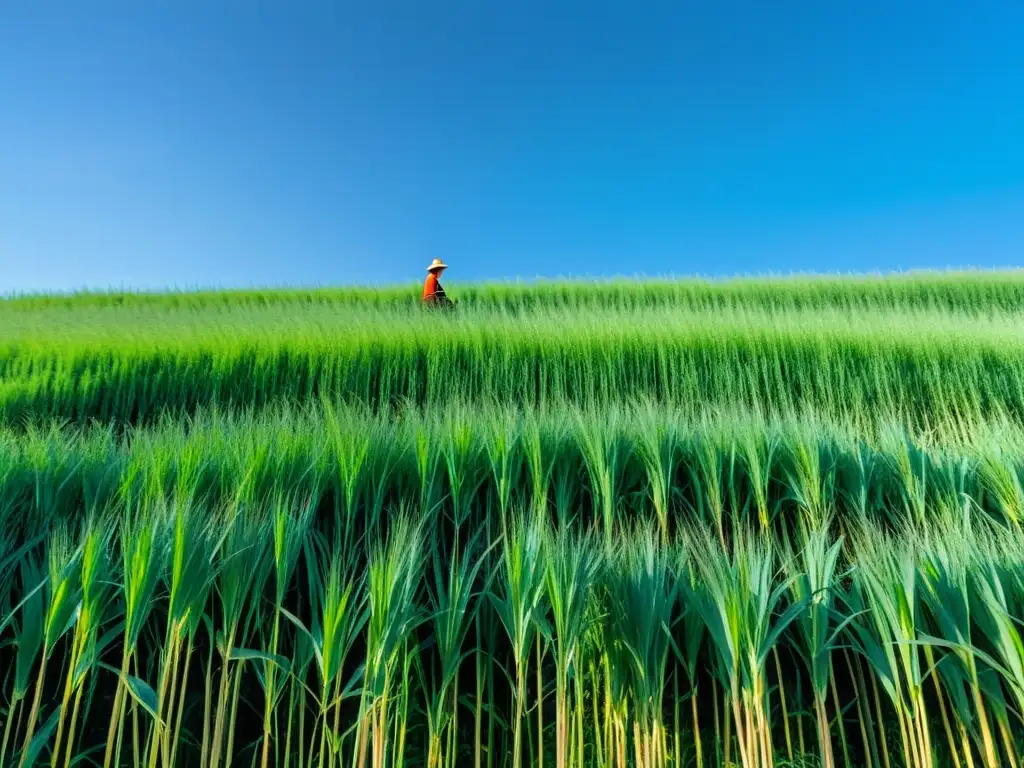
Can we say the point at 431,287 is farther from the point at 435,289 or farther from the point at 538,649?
the point at 538,649

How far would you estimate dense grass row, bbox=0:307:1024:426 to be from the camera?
3.71m

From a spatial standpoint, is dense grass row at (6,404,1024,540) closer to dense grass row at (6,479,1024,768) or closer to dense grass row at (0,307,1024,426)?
dense grass row at (6,479,1024,768)

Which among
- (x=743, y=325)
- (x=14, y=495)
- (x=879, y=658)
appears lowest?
(x=879, y=658)

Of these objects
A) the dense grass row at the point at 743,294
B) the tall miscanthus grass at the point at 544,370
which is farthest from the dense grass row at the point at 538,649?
the dense grass row at the point at 743,294

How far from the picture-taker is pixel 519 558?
1.09m

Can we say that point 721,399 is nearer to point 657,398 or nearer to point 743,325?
point 657,398

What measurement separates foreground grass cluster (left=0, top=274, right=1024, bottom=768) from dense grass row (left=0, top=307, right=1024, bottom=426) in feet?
0.08

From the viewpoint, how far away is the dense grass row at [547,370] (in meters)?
3.71

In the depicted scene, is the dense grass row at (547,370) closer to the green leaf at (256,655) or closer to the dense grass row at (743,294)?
the green leaf at (256,655)

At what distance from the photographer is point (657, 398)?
12.5 feet

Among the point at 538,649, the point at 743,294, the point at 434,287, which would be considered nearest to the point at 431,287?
the point at 434,287

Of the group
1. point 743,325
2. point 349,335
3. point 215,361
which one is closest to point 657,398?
point 743,325

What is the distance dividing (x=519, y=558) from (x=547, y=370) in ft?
9.12

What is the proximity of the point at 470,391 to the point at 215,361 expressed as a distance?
181 centimetres
